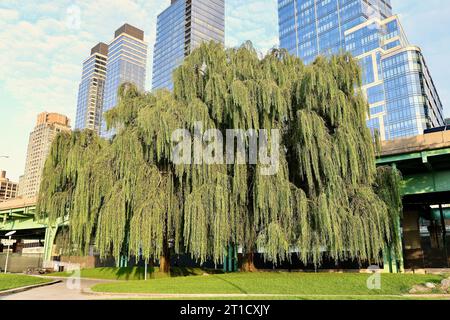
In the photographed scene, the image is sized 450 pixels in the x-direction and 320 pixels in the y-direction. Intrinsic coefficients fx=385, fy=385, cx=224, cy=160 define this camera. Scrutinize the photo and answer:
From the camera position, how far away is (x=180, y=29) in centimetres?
15038

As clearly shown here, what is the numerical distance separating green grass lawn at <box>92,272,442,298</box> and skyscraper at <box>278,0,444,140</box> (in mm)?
73307

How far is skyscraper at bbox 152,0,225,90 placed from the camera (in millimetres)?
147875

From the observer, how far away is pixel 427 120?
96.9 meters

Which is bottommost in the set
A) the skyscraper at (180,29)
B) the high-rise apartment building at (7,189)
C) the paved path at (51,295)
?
the paved path at (51,295)

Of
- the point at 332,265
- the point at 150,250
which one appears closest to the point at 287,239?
the point at 150,250

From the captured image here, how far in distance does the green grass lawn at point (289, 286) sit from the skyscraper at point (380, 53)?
2886 inches

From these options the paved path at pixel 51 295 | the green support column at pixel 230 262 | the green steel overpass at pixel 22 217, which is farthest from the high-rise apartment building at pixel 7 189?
the paved path at pixel 51 295

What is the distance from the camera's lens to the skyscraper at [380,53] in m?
97.5

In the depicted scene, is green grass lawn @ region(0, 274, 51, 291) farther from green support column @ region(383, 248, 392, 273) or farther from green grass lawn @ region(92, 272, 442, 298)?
green support column @ region(383, 248, 392, 273)

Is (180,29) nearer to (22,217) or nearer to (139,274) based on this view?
(22,217)

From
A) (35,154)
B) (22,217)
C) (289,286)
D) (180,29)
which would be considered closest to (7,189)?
(35,154)

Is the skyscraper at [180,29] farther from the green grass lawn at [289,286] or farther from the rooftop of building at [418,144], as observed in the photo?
the green grass lawn at [289,286]
